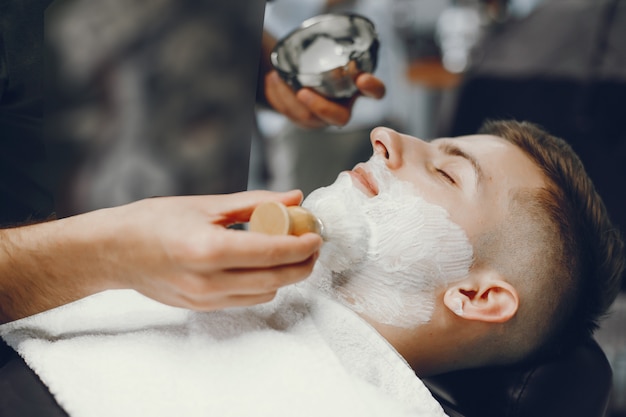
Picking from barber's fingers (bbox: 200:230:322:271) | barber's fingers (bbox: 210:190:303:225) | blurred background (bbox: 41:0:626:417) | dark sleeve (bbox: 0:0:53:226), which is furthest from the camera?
blurred background (bbox: 41:0:626:417)

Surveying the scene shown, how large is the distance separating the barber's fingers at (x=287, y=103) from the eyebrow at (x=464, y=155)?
0.39 metres

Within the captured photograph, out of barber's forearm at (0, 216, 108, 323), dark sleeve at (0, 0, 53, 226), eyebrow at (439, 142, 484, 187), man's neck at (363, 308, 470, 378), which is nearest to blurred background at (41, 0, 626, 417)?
dark sleeve at (0, 0, 53, 226)

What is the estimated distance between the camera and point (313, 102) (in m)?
1.34

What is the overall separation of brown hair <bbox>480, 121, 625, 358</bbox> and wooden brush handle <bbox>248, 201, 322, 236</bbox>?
1.54 feet

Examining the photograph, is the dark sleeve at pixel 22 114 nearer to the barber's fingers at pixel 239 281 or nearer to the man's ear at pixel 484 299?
the barber's fingers at pixel 239 281

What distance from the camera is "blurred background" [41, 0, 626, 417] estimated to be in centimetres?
125

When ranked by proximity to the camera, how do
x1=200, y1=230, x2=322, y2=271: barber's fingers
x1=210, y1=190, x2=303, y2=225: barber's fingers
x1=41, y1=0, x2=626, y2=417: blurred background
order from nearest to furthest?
x1=200, y1=230, x2=322, y2=271: barber's fingers, x1=210, y1=190, x2=303, y2=225: barber's fingers, x1=41, y1=0, x2=626, y2=417: blurred background

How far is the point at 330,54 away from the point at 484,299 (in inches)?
25.1

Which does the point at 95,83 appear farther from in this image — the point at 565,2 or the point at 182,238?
the point at 565,2

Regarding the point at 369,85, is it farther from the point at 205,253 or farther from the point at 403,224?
the point at 205,253

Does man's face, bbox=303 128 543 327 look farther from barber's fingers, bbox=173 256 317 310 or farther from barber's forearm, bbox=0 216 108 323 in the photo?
barber's forearm, bbox=0 216 108 323

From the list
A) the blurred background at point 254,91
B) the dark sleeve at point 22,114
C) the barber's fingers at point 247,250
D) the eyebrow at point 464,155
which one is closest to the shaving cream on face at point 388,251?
the eyebrow at point 464,155

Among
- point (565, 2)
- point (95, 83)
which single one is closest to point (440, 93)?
point (565, 2)

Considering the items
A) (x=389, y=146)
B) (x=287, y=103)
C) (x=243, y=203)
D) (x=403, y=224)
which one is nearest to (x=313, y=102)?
(x=287, y=103)
